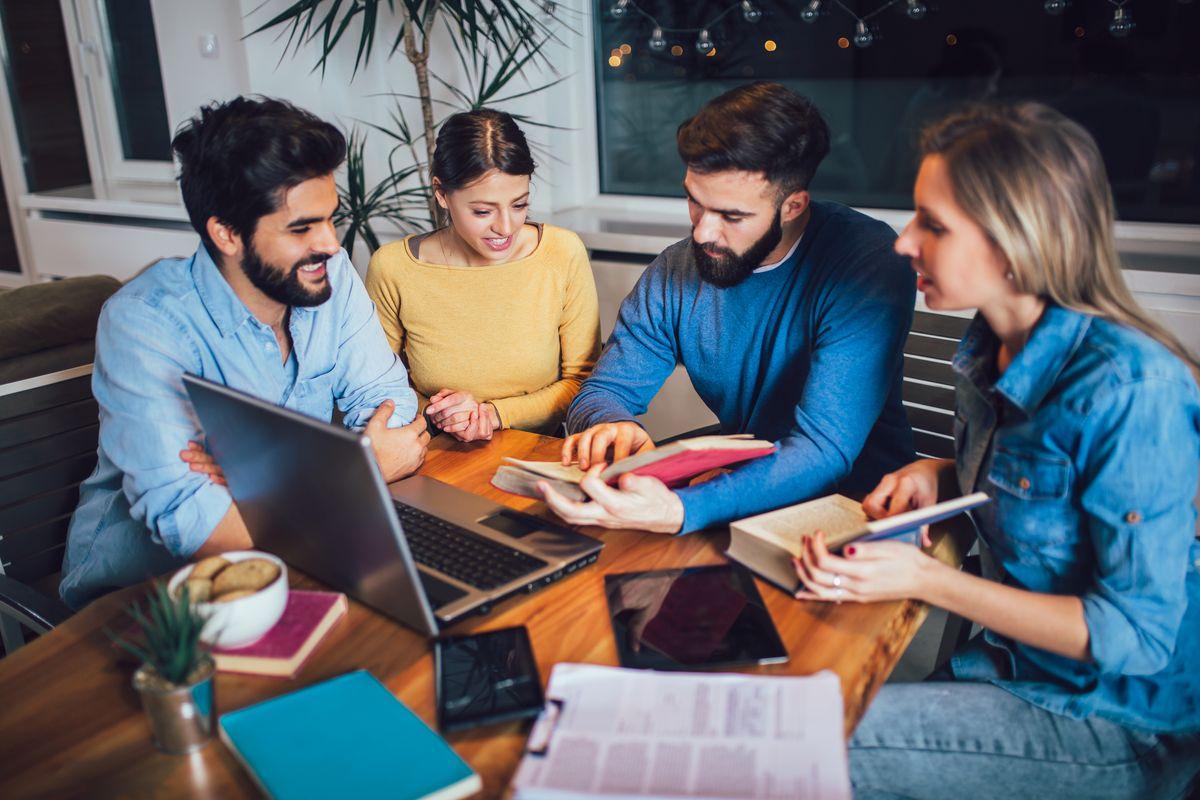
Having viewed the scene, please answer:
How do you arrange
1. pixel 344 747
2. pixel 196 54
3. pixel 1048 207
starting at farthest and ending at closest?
pixel 196 54
pixel 1048 207
pixel 344 747

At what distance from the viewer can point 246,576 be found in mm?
1032

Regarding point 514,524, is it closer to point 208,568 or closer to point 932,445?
point 208,568

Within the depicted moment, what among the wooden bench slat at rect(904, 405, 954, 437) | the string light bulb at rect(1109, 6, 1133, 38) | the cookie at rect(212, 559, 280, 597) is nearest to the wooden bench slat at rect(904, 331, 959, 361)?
the wooden bench slat at rect(904, 405, 954, 437)

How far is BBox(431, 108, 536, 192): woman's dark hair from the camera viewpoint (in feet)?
6.52

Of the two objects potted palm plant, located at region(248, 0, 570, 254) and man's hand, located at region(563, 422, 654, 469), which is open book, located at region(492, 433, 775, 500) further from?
potted palm plant, located at region(248, 0, 570, 254)

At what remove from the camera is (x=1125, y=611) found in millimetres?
1077

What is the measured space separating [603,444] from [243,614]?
65cm

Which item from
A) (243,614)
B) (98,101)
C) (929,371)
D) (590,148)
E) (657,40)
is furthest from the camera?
(98,101)

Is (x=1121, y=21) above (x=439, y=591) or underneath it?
above

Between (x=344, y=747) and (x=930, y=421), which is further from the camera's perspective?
(x=930, y=421)

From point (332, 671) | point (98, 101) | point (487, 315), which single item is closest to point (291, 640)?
point (332, 671)

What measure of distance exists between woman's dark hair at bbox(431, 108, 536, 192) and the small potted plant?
50.2 inches

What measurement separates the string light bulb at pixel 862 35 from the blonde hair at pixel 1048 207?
5.26ft

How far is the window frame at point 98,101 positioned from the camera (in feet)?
12.8
